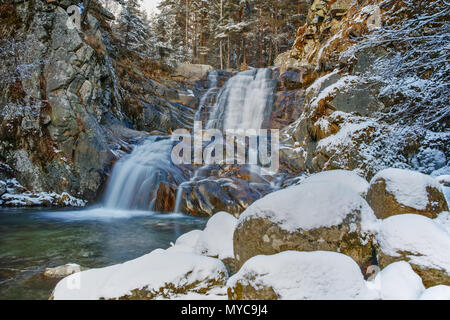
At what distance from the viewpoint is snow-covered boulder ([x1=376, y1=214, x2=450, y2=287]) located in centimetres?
237

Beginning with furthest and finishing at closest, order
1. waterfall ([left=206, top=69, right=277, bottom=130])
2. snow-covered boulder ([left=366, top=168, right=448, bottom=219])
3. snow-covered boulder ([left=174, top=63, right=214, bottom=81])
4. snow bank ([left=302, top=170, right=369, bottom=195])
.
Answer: snow-covered boulder ([left=174, top=63, right=214, bottom=81])
waterfall ([left=206, top=69, right=277, bottom=130])
snow bank ([left=302, top=170, right=369, bottom=195])
snow-covered boulder ([left=366, top=168, right=448, bottom=219])

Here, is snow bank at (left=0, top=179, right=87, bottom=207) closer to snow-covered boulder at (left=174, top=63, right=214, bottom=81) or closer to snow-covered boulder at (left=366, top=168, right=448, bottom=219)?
snow-covered boulder at (left=366, top=168, right=448, bottom=219)

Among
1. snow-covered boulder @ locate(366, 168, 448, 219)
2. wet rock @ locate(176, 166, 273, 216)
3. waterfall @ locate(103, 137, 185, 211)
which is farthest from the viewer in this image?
waterfall @ locate(103, 137, 185, 211)

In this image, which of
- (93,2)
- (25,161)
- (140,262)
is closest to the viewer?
(140,262)

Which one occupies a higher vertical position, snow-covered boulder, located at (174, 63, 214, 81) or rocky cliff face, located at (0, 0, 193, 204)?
snow-covered boulder, located at (174, 63, 214, 81)

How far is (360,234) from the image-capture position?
280cm

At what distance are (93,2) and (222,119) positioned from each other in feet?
36.5

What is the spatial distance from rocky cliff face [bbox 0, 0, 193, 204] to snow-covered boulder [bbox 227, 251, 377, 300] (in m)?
10.1

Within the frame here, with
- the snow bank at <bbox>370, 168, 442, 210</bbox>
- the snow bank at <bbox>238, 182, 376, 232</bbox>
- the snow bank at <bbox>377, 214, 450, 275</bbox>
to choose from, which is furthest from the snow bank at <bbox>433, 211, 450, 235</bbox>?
the snow bank at <bbox>238, 182, 376, 232</bbox>

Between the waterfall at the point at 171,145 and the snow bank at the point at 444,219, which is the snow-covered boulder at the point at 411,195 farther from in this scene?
the waterfall at the point at 171,145

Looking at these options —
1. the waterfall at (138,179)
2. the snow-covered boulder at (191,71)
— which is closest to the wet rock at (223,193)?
the waterfall at (138,179)

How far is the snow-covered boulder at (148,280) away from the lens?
2.54 m

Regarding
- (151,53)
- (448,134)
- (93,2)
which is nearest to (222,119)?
(151,53)
